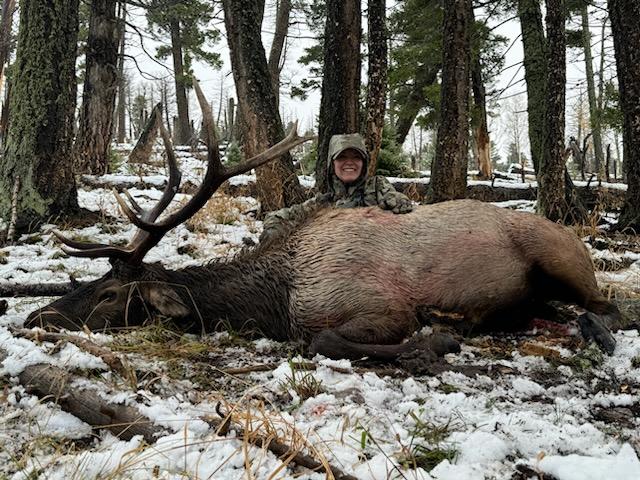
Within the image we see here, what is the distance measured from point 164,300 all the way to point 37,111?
3712 mm

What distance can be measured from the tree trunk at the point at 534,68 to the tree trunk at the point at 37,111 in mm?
7198

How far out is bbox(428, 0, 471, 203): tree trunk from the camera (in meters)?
6.70

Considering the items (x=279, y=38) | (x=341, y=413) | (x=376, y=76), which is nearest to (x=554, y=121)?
(x=376, y=76)

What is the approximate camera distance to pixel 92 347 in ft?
8.33

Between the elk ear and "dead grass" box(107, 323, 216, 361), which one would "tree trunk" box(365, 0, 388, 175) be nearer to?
the elk ear

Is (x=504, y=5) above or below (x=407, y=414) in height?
above

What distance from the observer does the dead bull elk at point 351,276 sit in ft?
11.1

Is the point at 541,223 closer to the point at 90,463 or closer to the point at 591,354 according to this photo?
the point at 591,354

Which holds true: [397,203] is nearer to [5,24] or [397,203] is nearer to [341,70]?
[341,70]

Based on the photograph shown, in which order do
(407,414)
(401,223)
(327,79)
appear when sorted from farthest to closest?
(327,79)
(401,223)
(407,414)

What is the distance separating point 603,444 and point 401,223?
7.23 ft

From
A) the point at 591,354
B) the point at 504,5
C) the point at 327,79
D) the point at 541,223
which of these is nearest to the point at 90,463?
the point at 591,354

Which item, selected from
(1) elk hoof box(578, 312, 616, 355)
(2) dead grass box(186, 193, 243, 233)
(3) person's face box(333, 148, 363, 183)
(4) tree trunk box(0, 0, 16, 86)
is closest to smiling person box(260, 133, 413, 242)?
(3) person's face box(333, 148, 363, 183)

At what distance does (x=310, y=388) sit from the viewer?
7.61 feet
